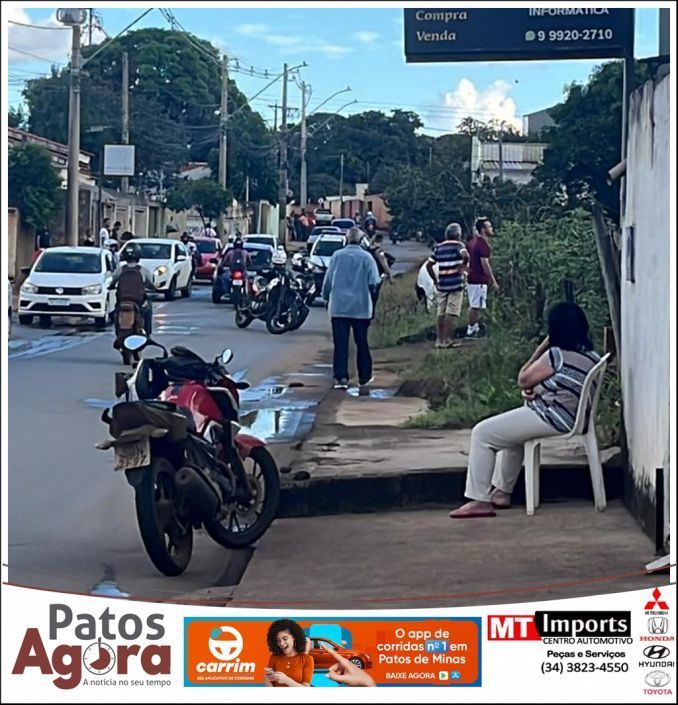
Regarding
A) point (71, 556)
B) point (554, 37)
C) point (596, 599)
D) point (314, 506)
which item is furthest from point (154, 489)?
point (554, 37)

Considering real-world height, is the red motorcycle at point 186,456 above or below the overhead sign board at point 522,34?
below

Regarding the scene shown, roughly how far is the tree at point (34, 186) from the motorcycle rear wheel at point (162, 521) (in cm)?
109

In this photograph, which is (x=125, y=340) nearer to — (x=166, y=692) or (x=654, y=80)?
(x=166, y=692)

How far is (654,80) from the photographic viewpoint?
20.1 ft

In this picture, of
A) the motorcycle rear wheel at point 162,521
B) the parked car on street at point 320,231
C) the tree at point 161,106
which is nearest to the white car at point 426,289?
the parked car on street at point 320,231

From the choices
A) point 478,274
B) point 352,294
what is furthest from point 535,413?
point 352,294

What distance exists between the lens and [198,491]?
6.25 m

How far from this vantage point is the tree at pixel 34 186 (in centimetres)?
569

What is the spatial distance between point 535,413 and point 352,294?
0.91m

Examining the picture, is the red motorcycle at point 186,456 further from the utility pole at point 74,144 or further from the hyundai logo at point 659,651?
the hyundai logo at point 659,651

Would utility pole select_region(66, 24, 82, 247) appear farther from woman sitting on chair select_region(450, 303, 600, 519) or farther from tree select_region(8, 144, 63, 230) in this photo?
woman sitting on chair select_region(450, 303, 600, 519)

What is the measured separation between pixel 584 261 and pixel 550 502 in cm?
103

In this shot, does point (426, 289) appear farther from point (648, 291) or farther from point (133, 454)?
point (133, 454)

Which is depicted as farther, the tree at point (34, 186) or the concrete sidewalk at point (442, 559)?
the tree at point (34, 186)
